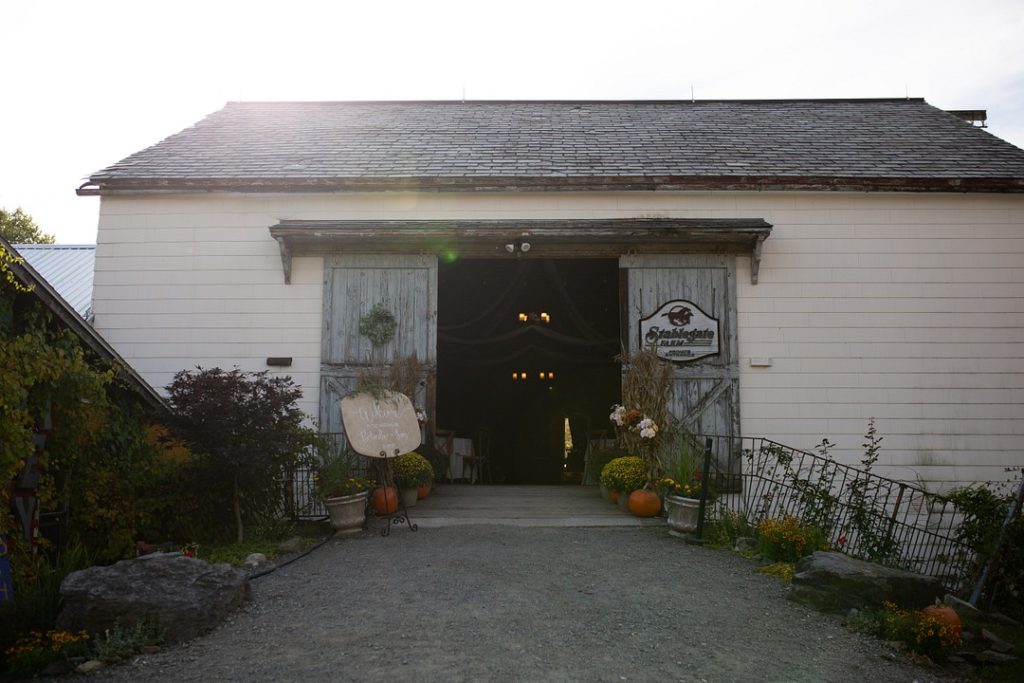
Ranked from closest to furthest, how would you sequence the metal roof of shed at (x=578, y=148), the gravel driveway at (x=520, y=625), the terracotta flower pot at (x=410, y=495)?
1. the gravel driveway at (x=520, y=625)
2. the terracotta flower pot at (x=410, y=495)
3. the metal roof of shed at (x=578, y=148)

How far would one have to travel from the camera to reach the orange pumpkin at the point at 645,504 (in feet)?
28.0

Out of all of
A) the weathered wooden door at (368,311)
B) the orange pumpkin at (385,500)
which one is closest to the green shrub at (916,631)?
the orange pumpkin at (385,500)

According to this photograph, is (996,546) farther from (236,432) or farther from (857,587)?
(236,432)

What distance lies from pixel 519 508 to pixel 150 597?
4870mm

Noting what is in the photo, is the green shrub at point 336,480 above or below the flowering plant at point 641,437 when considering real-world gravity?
below

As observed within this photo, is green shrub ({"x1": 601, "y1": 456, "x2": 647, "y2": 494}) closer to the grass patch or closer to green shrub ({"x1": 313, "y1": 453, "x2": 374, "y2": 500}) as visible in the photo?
the grass patch

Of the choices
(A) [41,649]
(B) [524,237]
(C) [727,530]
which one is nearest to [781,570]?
(C) [727,530]

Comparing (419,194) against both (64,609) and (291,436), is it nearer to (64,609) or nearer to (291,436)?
(291,436)

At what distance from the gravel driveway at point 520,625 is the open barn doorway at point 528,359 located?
7148 millimetres

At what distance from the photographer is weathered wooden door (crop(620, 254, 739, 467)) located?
9.63 metres

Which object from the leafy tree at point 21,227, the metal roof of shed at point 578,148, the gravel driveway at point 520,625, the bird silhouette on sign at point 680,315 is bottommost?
the gravel driveway at point 520,625

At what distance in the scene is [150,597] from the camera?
484 centimetres

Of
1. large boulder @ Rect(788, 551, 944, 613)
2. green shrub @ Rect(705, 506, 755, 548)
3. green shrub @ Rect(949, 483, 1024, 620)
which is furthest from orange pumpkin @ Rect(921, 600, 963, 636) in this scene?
green shrub @ Rect(705, 506, 755, 548)

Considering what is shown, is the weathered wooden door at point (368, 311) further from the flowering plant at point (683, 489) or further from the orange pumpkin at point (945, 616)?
the orange pumpkin at point (945, 616)
